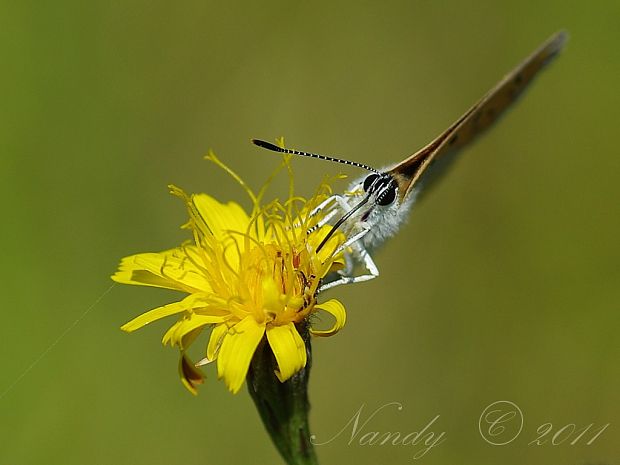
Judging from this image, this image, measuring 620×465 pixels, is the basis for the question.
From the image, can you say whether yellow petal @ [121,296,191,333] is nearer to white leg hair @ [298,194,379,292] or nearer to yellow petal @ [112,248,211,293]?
yellow petal @ [112,248,211,293]

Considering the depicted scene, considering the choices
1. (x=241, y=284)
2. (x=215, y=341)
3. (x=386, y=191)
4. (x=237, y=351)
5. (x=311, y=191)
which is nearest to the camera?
(x=237, y=351)

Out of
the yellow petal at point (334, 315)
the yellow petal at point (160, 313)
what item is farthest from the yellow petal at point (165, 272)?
the yellow petal at point (334, 315)

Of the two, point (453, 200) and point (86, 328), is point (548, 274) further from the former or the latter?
point (86, 328)

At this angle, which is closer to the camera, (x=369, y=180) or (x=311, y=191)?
(x=369, y=180)

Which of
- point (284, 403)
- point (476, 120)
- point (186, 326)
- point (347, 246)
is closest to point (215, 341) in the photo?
point (186, 326)

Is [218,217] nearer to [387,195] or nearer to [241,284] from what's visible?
[241,284]

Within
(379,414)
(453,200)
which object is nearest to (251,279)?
(379,414)
